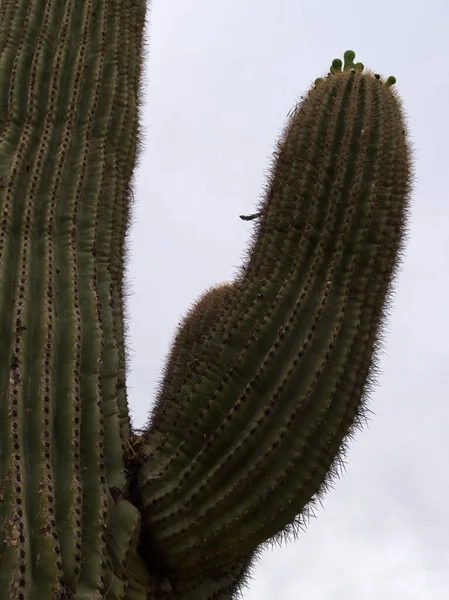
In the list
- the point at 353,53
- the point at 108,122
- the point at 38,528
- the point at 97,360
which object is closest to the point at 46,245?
the point at 97,360

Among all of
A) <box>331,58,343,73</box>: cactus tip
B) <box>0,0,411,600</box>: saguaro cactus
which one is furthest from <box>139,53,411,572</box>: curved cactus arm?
<box>331,58,343,73</box>: cactus tip

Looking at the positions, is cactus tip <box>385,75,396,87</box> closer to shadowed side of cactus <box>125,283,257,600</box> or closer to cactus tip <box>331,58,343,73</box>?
cactus tip <box>331,58,343,73</box>

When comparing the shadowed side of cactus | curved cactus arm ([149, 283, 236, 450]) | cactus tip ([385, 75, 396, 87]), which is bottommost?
the shadowed side of cactus

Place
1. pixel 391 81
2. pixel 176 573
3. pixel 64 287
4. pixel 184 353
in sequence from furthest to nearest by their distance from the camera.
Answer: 1. pixel 184 353
2. pixel 391 81
3. pixel 64 287
4. pixel 176 573

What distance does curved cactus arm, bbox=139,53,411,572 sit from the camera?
339 centimetres

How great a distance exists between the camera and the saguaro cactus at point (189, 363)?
10.3ft

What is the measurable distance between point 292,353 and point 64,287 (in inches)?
45.5

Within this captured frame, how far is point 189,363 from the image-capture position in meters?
3.85

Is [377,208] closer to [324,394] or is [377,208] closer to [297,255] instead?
[297,255]

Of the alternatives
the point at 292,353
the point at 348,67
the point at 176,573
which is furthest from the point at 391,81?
the point at 176,573

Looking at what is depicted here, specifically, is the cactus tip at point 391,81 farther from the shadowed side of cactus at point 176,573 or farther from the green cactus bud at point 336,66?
the shadowed side of cactus at point 176,573

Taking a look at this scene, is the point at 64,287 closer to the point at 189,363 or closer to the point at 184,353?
the point at 189,363

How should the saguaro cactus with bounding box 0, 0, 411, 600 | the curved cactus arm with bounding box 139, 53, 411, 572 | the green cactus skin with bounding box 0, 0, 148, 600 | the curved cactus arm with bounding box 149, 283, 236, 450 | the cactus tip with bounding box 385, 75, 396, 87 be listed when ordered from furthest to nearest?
the cactus tip with bounding box 385, 75, 396, 87
the curved cactus arm with bounding box 149, 283, 236, 450
the curved cactus arm with bounding box 139, 53, 411, 572
the saguaro cactus with bounding box 0, 0, 411, 600
the green cactus skin with bounding box 0, 0, 148, 600

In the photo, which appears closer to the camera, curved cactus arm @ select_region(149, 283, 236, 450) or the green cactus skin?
the green cactus skin
